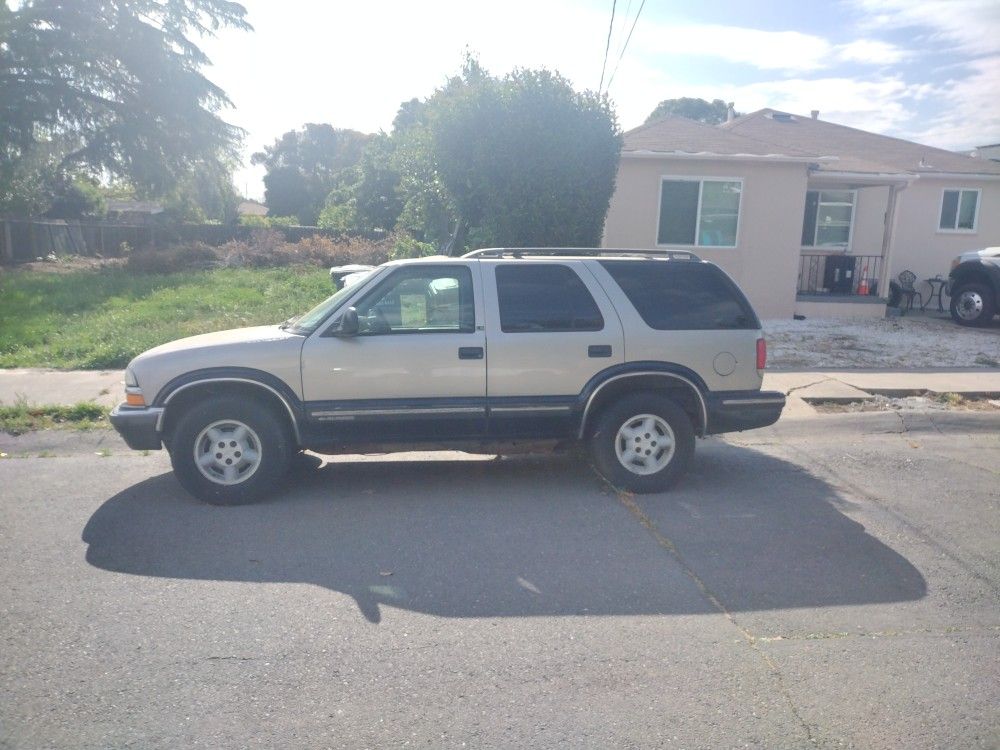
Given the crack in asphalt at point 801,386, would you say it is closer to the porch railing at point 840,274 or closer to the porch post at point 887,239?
the porch railing at point 840,274

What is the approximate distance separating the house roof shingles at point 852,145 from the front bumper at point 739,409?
13.3 meters

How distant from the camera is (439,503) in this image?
663 centimetres

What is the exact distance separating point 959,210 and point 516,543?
19.3m

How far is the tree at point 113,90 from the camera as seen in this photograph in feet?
95.7

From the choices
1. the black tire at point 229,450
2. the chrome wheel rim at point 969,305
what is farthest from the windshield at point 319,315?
the chrome wheel rim at point 969,305

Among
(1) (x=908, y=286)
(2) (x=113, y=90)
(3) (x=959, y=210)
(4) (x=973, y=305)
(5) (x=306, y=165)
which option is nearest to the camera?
(4) (x=973, y=305)

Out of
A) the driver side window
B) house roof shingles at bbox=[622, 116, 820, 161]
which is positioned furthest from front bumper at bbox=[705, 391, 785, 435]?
house roof shingles at bbox=[622, 116, 820, 161]

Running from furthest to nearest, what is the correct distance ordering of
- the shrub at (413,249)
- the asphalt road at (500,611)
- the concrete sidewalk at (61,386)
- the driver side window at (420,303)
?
1. the shrub at (413,249)
2. the concrete sidewalk at (61,386)
3. the driver side window at (420,303)
4. the asphalt road at (500,611)

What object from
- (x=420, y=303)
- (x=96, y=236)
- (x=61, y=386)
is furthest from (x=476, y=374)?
(x=96, y=236)

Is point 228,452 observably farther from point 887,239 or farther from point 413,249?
point 887,239

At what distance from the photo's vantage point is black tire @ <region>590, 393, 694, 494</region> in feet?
22.2

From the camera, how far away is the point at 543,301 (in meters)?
6.80

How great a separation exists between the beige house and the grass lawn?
7011mm

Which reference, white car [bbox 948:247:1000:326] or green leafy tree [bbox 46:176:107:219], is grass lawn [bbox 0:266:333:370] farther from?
green leafy tree [bbox 46:176:107:219]
